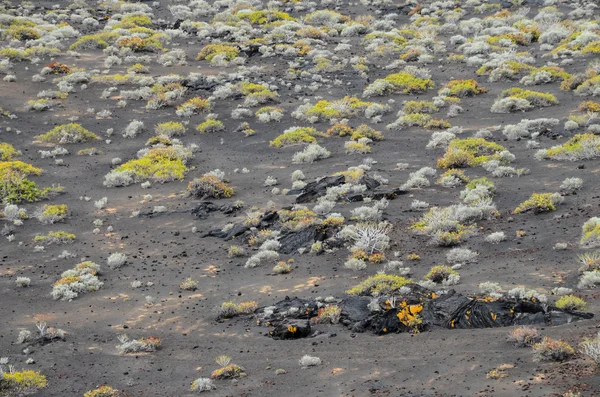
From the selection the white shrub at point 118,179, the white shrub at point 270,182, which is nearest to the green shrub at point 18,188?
the white shrub at point 118,179

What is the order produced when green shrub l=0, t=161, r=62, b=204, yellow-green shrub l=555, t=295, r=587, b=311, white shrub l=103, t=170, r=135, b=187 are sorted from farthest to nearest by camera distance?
white shrub l=103, t=170, r=135, b=187, green shrub l=0, t=161, r=62, b=204, yellow-green shrub l=555, t=295, r=587, b=311

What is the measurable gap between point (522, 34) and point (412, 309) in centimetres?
3659

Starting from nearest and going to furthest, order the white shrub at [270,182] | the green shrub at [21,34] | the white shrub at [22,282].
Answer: the white shrub at [22,282] → the white shrub at [270,182] → the green shrub at [21,34]

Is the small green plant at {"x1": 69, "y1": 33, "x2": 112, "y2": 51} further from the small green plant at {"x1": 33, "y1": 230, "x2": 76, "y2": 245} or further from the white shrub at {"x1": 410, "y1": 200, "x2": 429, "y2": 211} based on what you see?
the white shrub at {"x1": 410, "y1": 200, "x2": 429, "y2": 211}

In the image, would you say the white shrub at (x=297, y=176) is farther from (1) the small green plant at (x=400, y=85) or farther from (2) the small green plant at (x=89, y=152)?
(1) the small green plant at (x=400, y=85)

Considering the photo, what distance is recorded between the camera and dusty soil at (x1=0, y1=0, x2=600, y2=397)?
513 inches

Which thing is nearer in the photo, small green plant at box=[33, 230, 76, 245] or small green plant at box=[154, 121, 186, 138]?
small green plant at box=[33, 230, 76, 245]

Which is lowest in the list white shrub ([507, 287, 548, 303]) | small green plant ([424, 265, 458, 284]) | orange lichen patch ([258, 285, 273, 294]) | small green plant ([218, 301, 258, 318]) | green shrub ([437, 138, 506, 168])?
orange lichen patch ([258, 285, 273, 294])

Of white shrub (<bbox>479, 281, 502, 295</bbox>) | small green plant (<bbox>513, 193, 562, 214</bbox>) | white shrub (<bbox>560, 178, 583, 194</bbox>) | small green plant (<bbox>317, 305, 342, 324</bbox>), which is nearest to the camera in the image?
white shrub (<bbox>479, 281, 502, 295</bbox>)

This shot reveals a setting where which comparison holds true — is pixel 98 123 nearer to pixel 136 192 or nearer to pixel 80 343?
pixel 136 192

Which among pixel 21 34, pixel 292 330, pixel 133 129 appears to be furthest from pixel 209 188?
pixel 21 34

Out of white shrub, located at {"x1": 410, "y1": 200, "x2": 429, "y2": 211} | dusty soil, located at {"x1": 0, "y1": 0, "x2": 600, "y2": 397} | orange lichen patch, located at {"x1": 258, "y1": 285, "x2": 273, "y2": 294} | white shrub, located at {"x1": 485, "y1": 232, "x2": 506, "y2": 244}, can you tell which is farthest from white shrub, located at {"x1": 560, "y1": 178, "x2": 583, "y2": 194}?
orange lichen patch, located at {"x1": 258, "y1": 285, "x2": 273, "y2": 294}

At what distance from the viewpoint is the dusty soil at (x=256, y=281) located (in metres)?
13.0

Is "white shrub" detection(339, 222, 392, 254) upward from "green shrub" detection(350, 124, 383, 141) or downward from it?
upward
